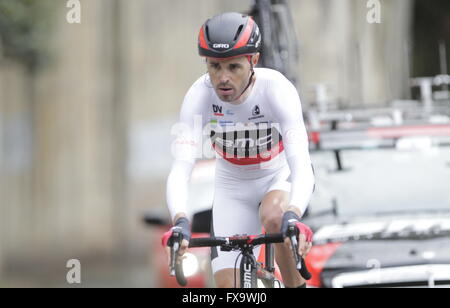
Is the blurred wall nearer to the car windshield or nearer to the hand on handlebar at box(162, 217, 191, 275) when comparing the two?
the car windshield

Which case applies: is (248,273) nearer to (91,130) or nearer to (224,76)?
(224,76)

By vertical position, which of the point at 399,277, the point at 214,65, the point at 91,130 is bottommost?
the point at 399,277

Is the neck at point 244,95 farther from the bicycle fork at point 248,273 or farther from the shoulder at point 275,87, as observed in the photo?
the bicycle fork at point 248,273

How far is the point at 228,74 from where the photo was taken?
11.6 feet

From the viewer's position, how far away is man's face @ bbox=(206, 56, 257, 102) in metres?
3.52

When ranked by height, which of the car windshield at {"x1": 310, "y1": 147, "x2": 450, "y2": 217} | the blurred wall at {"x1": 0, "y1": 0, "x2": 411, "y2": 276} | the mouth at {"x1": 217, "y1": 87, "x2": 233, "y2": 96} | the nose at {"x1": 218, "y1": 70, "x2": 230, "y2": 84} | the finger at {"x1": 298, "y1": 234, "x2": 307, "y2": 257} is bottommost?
the finger at {"x1": 298, "y1": 234, "x2": 307, "y2": 257}

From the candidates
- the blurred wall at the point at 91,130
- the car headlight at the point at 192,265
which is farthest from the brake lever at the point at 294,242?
the blurred wall at the point at 91,130

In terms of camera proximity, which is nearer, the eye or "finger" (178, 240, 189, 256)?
"finger" (178, 240, 189, 256)

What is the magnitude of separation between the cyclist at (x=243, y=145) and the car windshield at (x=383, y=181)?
0.98 metres

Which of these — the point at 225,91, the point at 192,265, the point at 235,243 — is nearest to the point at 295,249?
the point at 235,243

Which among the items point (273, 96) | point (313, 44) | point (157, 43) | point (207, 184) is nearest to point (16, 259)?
point (157, 43)

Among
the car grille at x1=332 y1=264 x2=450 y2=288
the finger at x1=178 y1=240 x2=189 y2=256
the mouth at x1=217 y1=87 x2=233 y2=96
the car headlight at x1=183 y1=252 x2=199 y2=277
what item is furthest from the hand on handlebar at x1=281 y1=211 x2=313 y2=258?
the car headlight at x1=183 y1=252 x2=199 y2=277

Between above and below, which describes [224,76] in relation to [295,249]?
above

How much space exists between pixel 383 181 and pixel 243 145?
144cm
